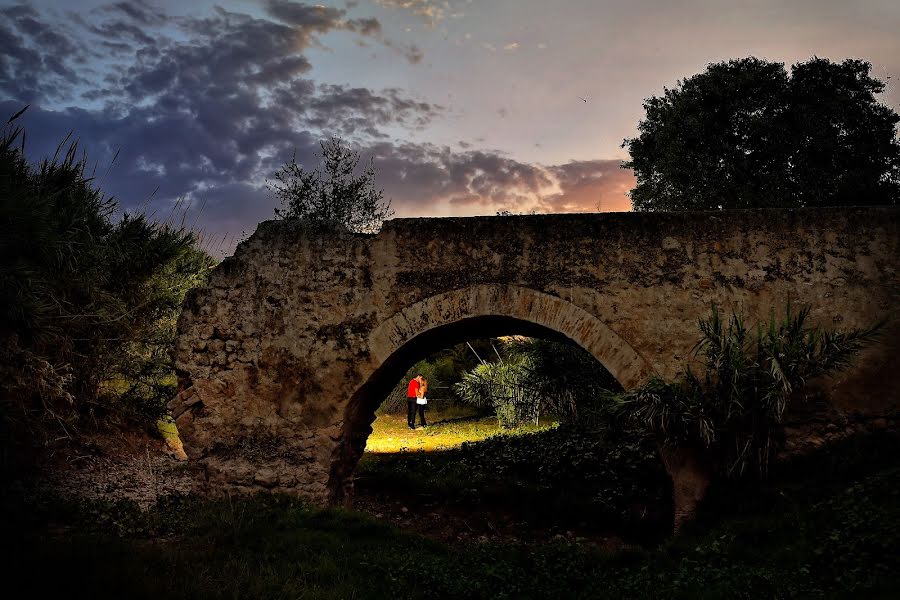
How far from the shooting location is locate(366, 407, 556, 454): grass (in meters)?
13.1

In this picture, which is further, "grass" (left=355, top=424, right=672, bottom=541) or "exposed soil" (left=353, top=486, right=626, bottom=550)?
"grass" (left=355, top=424, right=672, bottom=541)

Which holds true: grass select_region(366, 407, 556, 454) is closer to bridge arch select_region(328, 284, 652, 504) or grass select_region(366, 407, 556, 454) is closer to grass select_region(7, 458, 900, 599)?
bridge arch select_region(328, 284, 652, 504)

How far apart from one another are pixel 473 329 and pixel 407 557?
2615 millimetres

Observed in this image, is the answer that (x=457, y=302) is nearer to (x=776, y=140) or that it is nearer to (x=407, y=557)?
(x=407, y=557)

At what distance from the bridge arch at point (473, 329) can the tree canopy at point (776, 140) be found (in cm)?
1111

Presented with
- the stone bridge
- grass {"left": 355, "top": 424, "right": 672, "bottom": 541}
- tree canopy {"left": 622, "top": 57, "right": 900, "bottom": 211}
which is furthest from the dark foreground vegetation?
tree canopy {"left": 622, "top": 57, "right": 900, "bottom": 211}

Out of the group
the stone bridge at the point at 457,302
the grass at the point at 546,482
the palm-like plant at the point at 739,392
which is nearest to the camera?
the palm-like plant at the point at 739,392

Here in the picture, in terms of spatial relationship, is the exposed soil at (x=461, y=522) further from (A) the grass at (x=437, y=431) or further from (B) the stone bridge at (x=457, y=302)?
(A) the grass at (x=437, y=431)

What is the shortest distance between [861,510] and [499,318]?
3.48 meters

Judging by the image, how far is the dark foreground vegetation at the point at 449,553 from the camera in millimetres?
4156

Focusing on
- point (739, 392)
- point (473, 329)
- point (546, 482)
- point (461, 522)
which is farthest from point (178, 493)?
point (739, 392)

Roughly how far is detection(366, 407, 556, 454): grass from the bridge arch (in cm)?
583

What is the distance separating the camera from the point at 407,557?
17.5 ft

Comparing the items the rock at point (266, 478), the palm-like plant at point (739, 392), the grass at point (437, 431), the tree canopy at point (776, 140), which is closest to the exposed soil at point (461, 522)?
the rock at point (266, 478)
